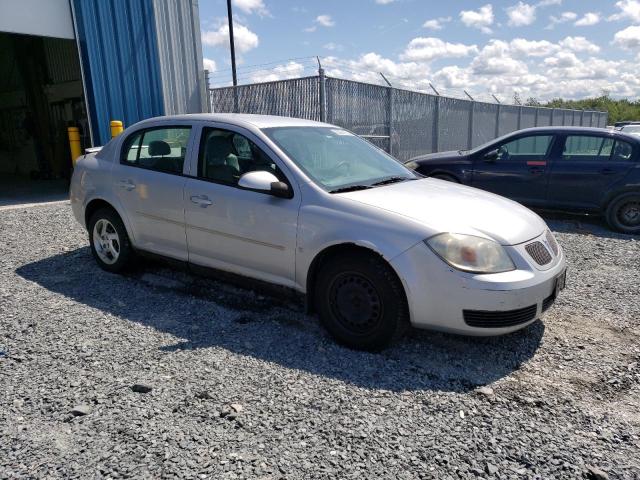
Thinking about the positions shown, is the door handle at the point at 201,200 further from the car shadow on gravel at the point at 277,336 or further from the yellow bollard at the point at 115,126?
the yellow bollard at the point at 115,126

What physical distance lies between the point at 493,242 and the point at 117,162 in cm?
362

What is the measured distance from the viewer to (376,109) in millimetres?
12078

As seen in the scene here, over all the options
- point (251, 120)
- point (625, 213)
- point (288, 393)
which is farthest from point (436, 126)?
point (288, 393)

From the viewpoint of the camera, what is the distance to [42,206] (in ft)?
30.9

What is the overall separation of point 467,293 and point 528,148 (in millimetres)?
5576

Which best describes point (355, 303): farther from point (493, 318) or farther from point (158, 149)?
point (158, 149)

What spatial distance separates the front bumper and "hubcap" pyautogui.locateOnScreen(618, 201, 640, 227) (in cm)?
486

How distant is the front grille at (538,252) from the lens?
10.6 feet

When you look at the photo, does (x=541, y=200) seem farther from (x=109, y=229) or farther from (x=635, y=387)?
(x=109, y=229)

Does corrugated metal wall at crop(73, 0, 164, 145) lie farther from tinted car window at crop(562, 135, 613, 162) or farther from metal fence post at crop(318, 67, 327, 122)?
tinted car window at crop(562, 135, 613, 162)

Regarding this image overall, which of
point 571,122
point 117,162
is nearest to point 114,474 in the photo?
point 117,162

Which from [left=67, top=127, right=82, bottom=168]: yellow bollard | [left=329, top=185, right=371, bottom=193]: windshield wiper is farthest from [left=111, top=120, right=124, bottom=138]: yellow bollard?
[left=329, top=185, right=371, bottom=193]: windshield wiper

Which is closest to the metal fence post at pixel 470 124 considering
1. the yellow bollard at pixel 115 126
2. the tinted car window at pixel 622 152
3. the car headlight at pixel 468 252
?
the tinted car window at pixel 622 152

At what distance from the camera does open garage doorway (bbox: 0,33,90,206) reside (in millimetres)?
14266
